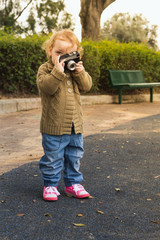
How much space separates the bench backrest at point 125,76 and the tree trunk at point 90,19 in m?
2.45

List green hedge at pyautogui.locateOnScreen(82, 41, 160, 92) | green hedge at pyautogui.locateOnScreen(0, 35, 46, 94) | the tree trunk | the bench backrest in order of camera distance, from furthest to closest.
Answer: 1. the tree trunk
2. green hedge at pyautogui.locateOnScreen(82, 41, 160, 92)
3. the bench backrest
4. green hedge at pyautogui.locateOnScreen(0, 35, 46, 94)

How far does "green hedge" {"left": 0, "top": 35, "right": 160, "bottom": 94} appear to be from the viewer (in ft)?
32.6

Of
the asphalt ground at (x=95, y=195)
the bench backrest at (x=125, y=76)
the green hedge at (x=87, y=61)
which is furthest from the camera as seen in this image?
the bench backrest at (x=125, y=76)

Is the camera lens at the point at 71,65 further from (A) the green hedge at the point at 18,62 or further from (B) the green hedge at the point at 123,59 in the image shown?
(B) the green hedge at the point at 123,59

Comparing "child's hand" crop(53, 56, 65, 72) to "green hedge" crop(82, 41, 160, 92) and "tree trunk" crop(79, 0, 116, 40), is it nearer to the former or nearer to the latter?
"green hedge" crop(82, 41, 160, 92)

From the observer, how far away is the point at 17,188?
11.1 feet

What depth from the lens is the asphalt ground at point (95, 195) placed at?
251cm

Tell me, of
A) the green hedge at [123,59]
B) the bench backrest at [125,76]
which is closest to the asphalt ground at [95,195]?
the bench backrest at [125,76]

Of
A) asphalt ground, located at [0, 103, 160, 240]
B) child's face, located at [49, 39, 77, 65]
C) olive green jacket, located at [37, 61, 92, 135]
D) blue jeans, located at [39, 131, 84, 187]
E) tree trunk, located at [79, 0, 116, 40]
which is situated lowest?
asphalt ground, located at [0, 103, 160, 240]

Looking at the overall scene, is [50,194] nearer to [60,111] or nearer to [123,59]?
[60,111]

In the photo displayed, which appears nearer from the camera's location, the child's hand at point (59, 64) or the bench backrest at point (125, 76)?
the child's hand at point (59, 64)

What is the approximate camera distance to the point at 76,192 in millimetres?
3162

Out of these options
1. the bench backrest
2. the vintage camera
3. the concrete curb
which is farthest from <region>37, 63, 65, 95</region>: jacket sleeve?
the bench backrest

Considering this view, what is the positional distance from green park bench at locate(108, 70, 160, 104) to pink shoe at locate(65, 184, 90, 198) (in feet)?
29.7
